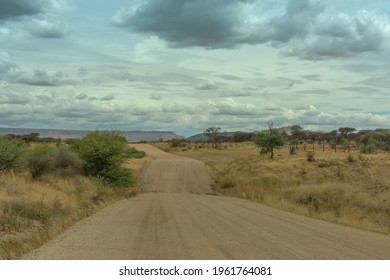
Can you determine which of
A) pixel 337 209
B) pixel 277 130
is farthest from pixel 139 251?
pixel 277 130

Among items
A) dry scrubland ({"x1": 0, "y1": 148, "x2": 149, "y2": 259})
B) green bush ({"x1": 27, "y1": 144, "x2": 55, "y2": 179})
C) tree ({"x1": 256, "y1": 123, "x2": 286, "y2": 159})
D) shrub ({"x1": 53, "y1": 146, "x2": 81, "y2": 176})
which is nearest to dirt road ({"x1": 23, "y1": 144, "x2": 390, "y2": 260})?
dry scrubland ({"x1": 0, "y1": 148, "x2": 149, "y2": 259})

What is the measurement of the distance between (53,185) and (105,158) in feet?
40.8

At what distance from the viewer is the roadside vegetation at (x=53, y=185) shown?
14.4 meters

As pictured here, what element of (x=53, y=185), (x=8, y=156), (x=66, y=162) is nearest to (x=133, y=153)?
(x=66, y=162)

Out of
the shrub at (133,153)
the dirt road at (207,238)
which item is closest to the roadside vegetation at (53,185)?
the shrub at (133,153)

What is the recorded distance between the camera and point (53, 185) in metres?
26.7

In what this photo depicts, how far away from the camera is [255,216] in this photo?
64.8 ft

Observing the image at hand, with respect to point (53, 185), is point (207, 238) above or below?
above

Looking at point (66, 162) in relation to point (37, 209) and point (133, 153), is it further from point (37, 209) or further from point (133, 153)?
point (37, 209)

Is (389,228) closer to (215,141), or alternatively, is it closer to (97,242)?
(97,242)

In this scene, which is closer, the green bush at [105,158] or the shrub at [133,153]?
the green bush at [105,158]

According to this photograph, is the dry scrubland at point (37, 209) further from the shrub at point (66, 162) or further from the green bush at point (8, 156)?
the shrub at point (66, 162)

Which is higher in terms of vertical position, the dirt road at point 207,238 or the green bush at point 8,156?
the green bush at point 8,156

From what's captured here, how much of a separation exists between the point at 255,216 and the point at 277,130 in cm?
6231
